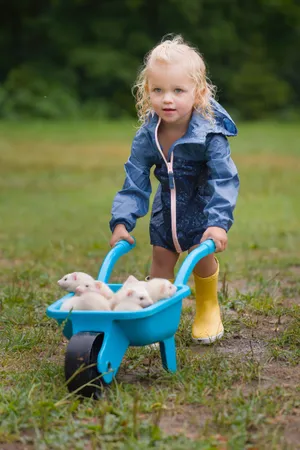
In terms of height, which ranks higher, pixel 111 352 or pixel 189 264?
pixel 189 264

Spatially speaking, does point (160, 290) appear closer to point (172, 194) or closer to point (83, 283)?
point (83, 283)

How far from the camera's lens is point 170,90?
3.88 metres

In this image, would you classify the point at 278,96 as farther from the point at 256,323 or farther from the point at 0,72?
the point at 256,323

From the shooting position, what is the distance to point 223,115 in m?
4.10

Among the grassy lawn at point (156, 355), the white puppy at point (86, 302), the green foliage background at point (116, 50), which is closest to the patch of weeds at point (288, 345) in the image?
the grassy lawn at point (156, 355)

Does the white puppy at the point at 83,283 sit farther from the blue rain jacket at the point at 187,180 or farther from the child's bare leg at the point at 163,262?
the child's bare leg at the point at 163,262

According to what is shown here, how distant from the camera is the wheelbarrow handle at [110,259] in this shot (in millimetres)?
3727

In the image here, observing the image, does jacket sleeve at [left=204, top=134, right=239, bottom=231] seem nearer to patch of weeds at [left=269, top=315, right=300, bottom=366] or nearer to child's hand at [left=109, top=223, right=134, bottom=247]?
child's hand at [left=109, top=223, right=134, bottom=247]

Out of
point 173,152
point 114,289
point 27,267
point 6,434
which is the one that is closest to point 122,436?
point 6,434

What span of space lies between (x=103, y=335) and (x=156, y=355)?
622mm

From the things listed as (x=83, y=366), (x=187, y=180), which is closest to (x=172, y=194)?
(x=187, y=180)

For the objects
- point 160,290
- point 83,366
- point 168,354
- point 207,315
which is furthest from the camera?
point 207,315

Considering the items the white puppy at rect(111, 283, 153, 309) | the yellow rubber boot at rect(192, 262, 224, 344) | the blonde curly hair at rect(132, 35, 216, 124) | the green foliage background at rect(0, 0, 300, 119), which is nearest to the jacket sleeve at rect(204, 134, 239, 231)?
the blonde curly hair at rect(132, 35, 216, 124)

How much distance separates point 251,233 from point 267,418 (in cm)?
483
